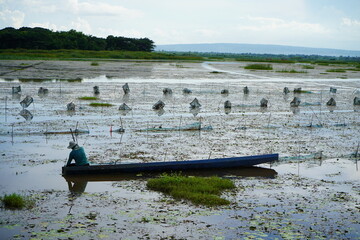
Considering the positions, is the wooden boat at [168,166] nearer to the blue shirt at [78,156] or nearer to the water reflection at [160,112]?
the blue shirt at [78,156]

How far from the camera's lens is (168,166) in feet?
45.7

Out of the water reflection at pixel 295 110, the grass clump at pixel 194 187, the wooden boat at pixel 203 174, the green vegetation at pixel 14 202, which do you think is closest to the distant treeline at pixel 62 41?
the water reflection at pixel 295 110

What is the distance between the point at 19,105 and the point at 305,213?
2027 centimetres

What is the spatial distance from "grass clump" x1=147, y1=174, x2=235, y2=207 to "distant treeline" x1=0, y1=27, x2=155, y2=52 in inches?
3587

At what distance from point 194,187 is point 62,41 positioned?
326 ft

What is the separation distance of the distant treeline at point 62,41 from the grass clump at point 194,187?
91.1m

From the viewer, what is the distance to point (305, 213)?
10.9 metres

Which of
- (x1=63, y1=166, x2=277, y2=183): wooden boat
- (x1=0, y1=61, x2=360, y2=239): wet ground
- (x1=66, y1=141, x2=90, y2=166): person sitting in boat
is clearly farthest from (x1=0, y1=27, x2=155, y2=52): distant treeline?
(x1=63, y1=166, x2=277, y2=183): wooden boat

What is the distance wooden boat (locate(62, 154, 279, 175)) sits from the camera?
13461mm

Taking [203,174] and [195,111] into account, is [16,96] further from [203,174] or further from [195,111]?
[203,174]

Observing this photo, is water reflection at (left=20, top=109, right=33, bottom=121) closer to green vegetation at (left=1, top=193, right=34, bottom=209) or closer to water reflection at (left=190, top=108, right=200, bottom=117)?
water reflection at (left=190, top=108, right=200, bottom=117)

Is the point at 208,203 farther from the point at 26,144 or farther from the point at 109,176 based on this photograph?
the point at 26,144

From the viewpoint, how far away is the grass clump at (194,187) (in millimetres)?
11516

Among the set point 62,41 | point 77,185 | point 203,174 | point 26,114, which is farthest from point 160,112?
point 62,41
